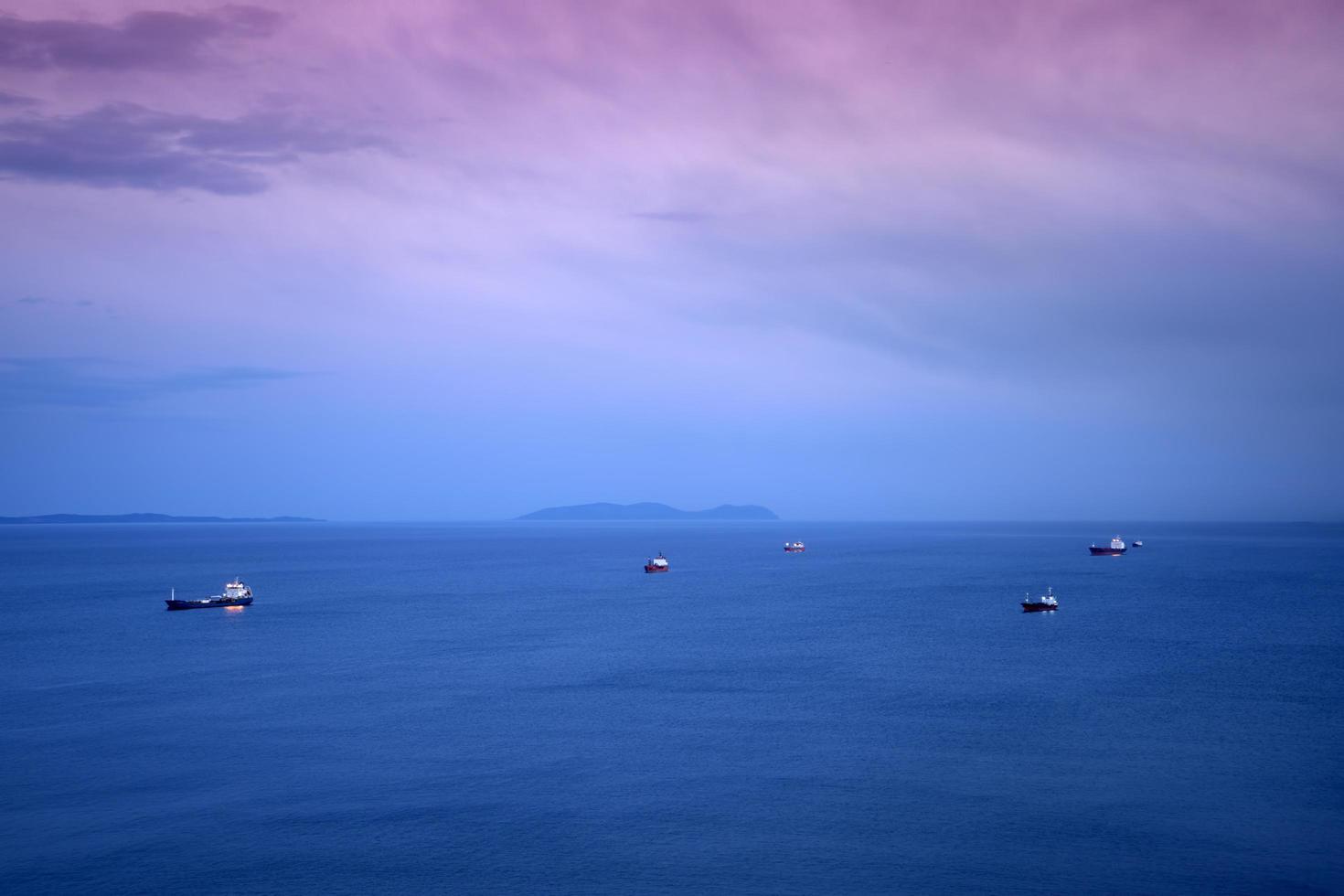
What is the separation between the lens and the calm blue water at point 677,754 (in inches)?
1396

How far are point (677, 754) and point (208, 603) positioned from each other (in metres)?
77.7

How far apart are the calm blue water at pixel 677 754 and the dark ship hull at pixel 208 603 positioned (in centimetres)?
877

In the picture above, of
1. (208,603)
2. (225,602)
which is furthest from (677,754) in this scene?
(225,602)

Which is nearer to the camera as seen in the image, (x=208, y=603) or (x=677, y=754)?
(x=677, y=754)

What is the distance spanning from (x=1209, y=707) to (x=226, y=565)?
173m

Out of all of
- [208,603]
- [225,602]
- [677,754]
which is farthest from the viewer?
[225,602]

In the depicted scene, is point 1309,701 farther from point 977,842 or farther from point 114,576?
point 114,576

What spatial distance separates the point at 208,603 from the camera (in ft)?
358

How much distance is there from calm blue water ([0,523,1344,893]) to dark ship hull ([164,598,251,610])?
345 inches

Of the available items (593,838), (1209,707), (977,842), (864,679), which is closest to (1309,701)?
(1209,707)

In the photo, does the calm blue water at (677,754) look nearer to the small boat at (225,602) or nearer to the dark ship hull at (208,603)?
the dark ship hull at (208,603)

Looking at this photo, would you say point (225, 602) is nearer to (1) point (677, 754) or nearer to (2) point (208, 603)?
(2) point (208, 603)

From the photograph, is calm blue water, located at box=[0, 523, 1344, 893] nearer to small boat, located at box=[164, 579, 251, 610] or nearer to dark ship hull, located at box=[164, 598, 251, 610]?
dark ship hull, located at box=[164, 598, 251, 610]

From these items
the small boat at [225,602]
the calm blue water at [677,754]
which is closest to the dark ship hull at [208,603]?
the small boat at [225,602]
